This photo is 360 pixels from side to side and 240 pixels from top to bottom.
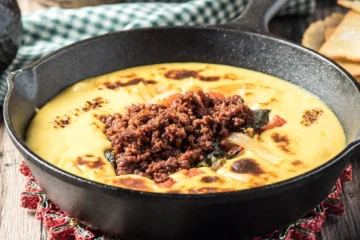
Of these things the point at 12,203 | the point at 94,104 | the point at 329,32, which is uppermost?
the point at 94,104

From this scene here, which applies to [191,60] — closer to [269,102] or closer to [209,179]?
[269,102]

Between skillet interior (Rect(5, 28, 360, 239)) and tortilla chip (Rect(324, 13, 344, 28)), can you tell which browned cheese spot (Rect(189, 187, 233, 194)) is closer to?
skillet interior (Rect(5, 28, 360, 239))

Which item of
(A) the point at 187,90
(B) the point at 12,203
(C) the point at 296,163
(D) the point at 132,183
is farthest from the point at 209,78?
(B) the point at 12,203

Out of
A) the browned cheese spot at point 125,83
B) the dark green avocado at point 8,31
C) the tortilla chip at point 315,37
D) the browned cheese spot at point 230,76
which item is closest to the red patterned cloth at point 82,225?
the browned cheese spot at point 125,83

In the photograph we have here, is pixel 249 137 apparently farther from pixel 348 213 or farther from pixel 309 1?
pixel 309 1

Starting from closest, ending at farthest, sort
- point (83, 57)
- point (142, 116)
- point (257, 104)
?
point (142, 116), point (257, 104), point (83, 57)

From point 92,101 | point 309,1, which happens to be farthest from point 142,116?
point 309,1

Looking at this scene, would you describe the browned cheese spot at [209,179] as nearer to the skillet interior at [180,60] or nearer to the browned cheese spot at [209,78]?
the skillet interior at [180,60]
